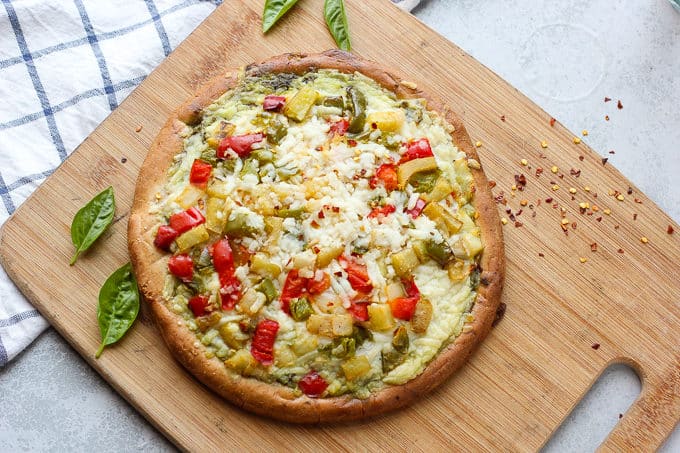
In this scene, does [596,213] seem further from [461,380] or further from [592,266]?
[461,380]

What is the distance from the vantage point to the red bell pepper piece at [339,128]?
17.8ft

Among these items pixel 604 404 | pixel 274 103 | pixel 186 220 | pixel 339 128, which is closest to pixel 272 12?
pixel 274 103

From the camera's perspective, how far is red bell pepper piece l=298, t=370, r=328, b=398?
512 centimetres

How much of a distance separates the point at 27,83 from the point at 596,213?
13.9ft

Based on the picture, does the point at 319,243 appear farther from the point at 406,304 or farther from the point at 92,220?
the point at 92,220

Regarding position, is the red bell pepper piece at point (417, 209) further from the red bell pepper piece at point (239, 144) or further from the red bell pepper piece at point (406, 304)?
the red bell pepper piece at point (239, 144)

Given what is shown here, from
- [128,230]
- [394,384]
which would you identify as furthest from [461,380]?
[128,230]

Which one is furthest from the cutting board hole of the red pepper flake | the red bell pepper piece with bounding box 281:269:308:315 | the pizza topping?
the red bell pepper piece with bounding box 281:269:308:315

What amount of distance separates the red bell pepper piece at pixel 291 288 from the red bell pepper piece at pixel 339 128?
98 cm

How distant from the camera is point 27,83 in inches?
239

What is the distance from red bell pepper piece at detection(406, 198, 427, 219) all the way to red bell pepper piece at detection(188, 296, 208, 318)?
55.4 inches

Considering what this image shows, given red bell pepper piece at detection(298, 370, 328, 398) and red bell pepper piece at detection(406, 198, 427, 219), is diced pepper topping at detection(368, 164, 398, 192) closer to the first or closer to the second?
red bell pepper piece at detection(406, 198, 427, 219)

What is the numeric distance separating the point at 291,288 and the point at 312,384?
612mm

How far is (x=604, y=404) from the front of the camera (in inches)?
227
